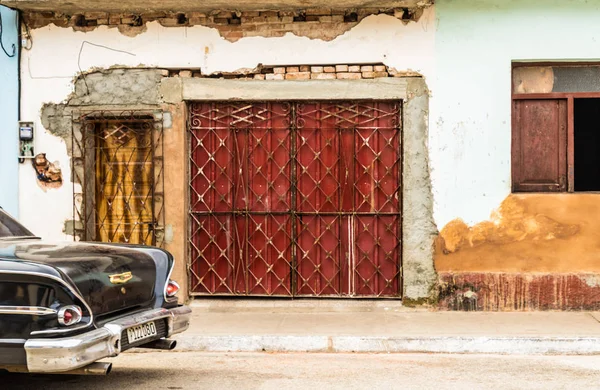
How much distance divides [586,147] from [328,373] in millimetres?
4845

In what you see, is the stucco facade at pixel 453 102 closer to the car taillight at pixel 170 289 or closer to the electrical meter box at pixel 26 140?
the electrical meter box at pixel 26 140

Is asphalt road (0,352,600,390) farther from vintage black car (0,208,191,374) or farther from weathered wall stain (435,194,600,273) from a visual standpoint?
weathered wall stain (435,194,600,273)

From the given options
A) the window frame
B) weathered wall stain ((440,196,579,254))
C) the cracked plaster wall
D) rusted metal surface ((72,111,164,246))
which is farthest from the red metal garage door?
the window frame

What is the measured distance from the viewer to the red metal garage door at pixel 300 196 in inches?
388

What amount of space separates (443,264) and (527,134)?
1.86m

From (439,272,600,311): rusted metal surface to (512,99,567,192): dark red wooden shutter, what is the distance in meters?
1.08

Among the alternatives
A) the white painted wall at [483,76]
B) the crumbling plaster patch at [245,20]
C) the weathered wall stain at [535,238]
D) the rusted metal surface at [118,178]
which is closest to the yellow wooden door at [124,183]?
the rusted metal surface at [118,178]

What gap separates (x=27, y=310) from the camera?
5211mm

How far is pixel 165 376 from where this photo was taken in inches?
264

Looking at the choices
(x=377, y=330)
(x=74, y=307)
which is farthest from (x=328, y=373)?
(x=74, y=307)

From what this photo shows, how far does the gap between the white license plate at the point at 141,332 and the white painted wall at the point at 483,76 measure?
4.71m

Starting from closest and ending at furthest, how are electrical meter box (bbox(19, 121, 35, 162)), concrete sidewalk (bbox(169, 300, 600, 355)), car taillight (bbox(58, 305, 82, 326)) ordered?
1. car taillight (bbox(58, 305, 82, 326))
2. concrete sidewalk (bbox(169, 300, 600, 355))
3. electrical meter box (bbox(19, 121, 35, 162))

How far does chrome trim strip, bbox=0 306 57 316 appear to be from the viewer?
5.21 m

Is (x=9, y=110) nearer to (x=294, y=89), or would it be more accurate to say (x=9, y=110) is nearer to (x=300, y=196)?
(x=294, y=89)
